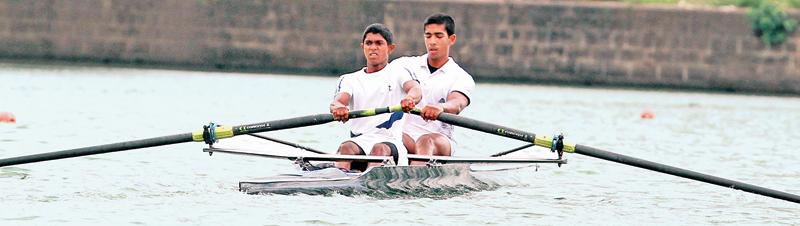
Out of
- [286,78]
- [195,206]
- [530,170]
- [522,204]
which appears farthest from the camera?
[286,78]

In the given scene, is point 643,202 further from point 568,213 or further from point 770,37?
point 770,37

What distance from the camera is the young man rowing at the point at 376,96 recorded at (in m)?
14.8

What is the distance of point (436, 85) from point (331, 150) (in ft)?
18.2

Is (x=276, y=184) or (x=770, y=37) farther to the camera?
(x=770, y=37)

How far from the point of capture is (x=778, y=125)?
28859mm

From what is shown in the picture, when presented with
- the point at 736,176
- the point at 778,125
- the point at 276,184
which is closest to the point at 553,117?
the point at 778,125

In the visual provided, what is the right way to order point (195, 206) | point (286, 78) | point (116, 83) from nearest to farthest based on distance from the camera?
point (195, 206) → point (116, 83) → point (286, 78)

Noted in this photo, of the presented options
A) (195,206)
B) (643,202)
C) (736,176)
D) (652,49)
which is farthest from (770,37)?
(195,206)

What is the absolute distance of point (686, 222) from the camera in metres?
14.5

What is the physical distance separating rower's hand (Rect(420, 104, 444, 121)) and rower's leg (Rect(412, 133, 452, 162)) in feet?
1.56

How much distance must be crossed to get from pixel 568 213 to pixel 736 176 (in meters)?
4.89

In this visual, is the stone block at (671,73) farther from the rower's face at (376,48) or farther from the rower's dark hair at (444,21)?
the rower's face at (376,48)

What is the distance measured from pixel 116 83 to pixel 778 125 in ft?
42.2

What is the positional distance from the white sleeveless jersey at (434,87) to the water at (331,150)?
2.42 feet
